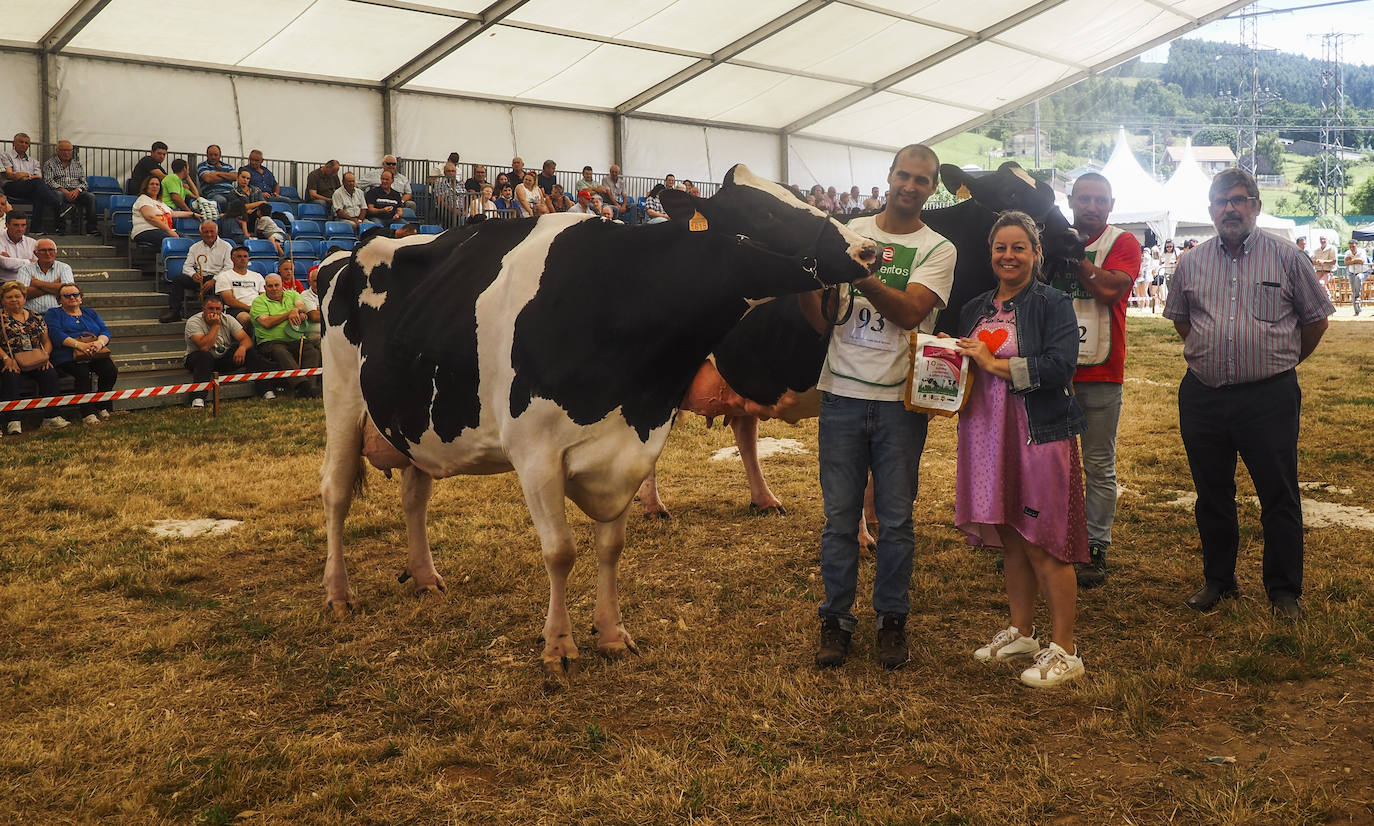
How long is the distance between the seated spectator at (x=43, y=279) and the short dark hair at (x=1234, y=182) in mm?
10381

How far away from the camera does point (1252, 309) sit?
428 centimetres

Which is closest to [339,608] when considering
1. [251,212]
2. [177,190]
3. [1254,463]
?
[1254,463]

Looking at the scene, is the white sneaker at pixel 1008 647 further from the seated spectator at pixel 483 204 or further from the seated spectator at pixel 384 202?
the seated spectator at pixel 483 204

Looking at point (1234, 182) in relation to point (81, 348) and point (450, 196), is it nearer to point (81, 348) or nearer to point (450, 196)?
point (81, 348)

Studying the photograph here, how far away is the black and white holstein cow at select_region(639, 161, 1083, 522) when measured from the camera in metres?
5.07

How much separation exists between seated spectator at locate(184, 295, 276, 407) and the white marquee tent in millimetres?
5762

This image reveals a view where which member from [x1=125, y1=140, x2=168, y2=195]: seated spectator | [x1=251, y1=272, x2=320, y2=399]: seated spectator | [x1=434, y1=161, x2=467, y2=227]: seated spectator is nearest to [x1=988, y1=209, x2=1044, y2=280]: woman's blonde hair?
[x1=251, y1=272, x2=320, y2=399]: seated spectator

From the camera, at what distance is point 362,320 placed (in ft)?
15.2

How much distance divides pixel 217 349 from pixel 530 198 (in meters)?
7.12

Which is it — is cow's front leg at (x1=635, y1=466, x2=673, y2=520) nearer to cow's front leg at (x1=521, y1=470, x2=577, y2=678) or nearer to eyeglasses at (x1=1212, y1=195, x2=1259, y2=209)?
cow's front leg at (x1=521, y1=470, x2=577, y2=678)

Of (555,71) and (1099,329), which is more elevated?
(555,71)

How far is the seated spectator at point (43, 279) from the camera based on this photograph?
33.2ft

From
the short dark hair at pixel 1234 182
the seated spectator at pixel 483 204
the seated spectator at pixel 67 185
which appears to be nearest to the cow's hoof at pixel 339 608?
the short dark hair at pixel 1234 182

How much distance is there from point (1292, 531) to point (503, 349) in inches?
135
